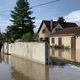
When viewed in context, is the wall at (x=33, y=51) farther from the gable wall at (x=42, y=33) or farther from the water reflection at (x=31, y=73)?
the gable wall at (x=42, y=33)

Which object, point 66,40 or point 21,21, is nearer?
point 66,40

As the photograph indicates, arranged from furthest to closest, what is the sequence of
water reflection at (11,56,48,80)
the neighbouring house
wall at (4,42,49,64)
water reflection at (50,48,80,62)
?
the neighbouring house, water reflection at (50,48,80,62), wall at (4,42,49,64), water reflection at (11,56,48,80)

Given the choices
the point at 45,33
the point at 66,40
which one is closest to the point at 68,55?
the point at 66,40

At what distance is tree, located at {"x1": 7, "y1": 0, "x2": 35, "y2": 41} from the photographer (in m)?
57.5

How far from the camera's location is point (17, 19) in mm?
58656

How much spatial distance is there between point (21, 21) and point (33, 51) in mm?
36034

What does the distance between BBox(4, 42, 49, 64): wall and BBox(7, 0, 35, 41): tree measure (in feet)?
87.0

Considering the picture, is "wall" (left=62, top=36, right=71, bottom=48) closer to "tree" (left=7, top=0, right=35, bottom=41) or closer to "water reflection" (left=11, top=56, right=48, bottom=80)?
"tree" (left=7, top=0, right=35, bottom=41)

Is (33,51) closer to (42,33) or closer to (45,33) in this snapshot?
(45,33)

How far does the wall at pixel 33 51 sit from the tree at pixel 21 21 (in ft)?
87.0

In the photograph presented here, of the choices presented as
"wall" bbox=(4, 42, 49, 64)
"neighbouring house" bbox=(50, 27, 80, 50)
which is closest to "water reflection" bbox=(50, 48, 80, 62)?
"wall" bbox=(4, 42, 49, 64)

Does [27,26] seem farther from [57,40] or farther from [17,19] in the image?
[57,40]

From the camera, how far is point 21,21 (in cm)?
5831

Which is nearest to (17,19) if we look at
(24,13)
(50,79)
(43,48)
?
(24,13)
